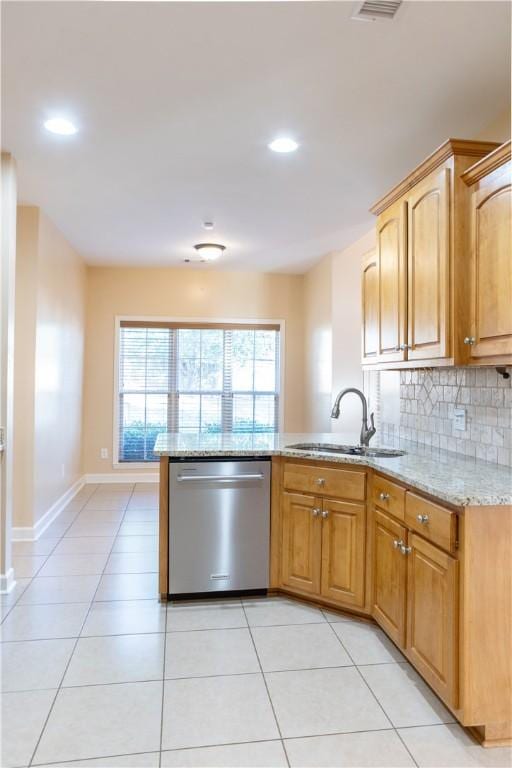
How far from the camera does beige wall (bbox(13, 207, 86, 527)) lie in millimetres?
4023

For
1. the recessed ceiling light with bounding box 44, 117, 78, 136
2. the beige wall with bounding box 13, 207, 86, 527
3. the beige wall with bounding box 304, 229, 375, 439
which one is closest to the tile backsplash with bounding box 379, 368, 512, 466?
the beige wall with bounding box 304, 229, 375, 439

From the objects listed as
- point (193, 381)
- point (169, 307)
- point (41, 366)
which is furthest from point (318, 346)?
point (41, 366)

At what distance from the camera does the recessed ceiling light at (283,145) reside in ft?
9.60

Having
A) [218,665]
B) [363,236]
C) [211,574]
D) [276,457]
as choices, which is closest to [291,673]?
[218,665]

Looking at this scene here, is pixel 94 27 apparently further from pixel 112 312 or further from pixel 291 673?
pixel 112 312

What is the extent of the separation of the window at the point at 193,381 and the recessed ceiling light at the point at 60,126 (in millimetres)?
3579

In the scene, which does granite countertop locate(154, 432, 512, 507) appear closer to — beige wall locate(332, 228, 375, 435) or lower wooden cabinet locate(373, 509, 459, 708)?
lower wooden cabinet locate(373, 509, 459, 708)

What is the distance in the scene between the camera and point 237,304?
21.4ft

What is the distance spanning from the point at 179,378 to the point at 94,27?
4.70m

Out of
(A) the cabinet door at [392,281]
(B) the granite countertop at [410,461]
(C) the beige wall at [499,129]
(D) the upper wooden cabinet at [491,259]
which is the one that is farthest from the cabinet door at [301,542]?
(C) the beige wall at [499,129]

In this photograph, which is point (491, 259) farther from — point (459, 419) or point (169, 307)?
point (169, 307)

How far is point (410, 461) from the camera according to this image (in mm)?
2619

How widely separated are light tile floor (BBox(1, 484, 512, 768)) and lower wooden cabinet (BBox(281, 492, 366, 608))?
148mm

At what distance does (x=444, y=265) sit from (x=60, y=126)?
222cm
